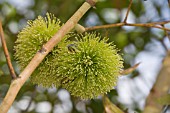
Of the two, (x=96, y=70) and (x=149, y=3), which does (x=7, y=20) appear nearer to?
(x=149, y=3)

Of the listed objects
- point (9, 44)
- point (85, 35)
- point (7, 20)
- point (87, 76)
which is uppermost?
point (7, 20)

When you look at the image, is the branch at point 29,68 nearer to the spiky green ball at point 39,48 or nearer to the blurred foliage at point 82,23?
the spiky green ball at point 39,48

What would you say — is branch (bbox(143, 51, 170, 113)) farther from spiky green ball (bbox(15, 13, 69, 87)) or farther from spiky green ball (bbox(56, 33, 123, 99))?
spiky green ball (bbox(15, 13, 69, 87))

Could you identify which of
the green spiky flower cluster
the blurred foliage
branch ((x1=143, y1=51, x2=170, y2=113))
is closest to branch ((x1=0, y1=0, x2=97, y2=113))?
the green spiky flower cluster

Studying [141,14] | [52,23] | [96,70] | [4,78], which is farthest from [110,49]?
[141,14]

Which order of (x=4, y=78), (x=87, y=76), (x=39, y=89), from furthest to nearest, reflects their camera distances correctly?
(x=39, y=89) → (x=4, y=78) → (x=87, y=76)
